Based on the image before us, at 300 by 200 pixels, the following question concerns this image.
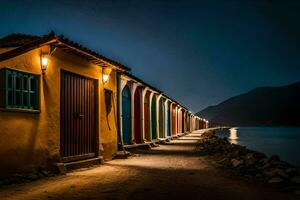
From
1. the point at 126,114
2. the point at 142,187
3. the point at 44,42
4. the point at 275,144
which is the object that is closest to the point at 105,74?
the point at 44,42

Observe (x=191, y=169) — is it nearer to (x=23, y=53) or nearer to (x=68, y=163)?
(x=68, y=163)

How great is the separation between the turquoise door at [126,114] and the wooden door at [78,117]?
4.97m

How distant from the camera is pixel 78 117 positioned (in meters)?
11.2

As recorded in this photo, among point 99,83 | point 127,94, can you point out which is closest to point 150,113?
point 127,94

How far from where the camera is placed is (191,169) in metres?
10.5

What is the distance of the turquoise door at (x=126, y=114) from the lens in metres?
17.3

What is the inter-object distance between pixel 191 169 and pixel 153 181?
2651 millimetres

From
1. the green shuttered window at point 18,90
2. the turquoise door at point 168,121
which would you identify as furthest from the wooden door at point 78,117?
the turquoise door at point 168,121

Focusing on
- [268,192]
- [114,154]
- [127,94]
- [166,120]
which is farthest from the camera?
[166,120]

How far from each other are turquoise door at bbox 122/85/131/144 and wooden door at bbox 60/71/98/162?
497cm

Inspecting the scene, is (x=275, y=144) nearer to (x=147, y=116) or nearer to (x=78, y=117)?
(x=147, y=116)

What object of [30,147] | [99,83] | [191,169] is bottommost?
[191,169]

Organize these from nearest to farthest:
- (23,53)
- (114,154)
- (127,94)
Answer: (23,53) < (114,154) < (127,94)

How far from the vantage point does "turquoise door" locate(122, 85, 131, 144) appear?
1727 cm
